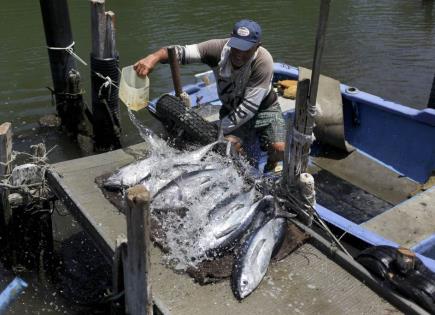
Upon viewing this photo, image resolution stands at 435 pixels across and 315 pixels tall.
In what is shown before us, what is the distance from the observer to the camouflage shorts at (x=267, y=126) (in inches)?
257

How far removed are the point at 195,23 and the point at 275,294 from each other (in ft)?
44.6

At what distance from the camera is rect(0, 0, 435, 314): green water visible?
11320 millimetres

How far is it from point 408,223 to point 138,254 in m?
3.32

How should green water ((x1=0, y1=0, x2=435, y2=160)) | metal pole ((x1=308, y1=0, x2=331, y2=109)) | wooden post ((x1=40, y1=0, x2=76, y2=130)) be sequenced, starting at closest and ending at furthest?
metal pole ((x1=308, y1=0, x2=331, y2=109)) < wooden post ((x1=40, y1=0, x2=76, y2=130)) < green water ((x1=0, y1=0, x2=435, y2=160))

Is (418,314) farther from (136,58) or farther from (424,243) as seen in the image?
(136,58)

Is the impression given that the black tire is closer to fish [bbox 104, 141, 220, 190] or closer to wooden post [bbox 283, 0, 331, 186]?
fish [bbox 104, 141, 220, 190]

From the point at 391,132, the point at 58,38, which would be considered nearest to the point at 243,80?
the point at 391,132

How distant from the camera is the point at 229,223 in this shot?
15.2ft

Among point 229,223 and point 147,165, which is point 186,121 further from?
point 229,223

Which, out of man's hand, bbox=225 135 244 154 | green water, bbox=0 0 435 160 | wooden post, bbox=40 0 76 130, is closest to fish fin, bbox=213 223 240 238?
man's hand, bbox=225 135 244 154

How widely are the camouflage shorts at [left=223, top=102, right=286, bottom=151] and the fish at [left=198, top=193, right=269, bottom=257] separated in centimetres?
175

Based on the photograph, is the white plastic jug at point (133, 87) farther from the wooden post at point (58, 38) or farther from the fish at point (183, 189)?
the wooden post at point (58, 38)

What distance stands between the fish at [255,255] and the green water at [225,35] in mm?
5652

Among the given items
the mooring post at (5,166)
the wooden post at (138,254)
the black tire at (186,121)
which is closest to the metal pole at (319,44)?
the wooden post at (138,254)
